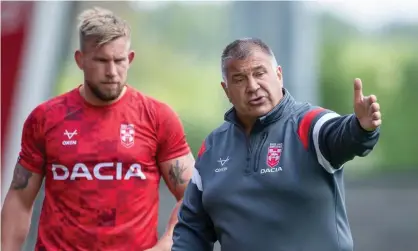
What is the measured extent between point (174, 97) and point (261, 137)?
8681 millimetres

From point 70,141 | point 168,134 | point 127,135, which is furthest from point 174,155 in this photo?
point 70,141

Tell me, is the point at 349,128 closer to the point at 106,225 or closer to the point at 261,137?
the point at 261,137

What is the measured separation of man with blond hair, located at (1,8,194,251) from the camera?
5434 millimetres

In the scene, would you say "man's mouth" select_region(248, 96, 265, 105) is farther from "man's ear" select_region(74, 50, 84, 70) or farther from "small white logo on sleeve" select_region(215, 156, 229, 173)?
"man's ear" select_region(74, 50, 84, 70)

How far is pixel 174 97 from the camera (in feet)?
43.3

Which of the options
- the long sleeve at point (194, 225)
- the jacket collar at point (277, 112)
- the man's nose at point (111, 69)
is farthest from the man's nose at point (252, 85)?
the man's nose at point (111, 69)

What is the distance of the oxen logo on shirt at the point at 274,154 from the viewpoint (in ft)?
14.7

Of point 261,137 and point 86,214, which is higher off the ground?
point 261,137

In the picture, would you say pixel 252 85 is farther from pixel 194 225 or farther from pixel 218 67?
pixel 218 67

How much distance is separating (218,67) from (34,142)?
8.13 m

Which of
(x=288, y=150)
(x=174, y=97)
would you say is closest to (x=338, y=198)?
(x=288, y=150)

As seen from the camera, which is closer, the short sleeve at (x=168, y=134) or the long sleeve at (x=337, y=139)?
the long sleeve at (x=337, y=139)

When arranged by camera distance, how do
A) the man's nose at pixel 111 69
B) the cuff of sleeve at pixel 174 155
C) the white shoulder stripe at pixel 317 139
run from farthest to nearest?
the cuff of sleeve at pixel 174 155, the man's nose at pixel 111 69, the white shoulder stripe at pixel 317 139

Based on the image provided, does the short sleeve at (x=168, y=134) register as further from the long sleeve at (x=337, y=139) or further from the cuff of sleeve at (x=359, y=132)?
the cuff of sleeve at (x=359, y=132)
